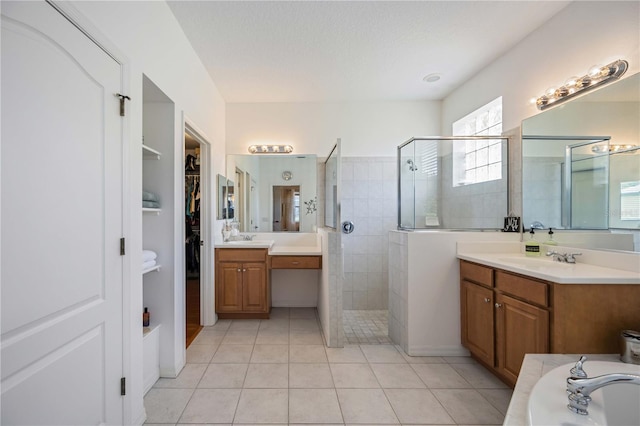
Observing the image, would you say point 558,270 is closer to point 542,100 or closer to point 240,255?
point 542,100

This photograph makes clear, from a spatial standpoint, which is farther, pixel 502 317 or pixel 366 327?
pixel 366 327

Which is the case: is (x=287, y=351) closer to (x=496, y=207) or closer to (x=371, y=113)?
(x=496, y=207)

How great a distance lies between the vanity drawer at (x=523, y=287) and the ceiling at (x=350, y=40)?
6.39 feet

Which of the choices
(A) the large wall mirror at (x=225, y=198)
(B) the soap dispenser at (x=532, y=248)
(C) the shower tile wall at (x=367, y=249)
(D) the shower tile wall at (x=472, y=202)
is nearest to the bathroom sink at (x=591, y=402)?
(B) the soap dispenser at (x=532, y=248)

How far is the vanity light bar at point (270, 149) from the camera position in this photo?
12.4ft

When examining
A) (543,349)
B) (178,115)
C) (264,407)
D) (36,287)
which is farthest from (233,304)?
(543,349)

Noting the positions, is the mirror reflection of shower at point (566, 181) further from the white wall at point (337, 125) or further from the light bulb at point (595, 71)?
the white wall at point (337, 125)

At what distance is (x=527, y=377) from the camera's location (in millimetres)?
1147

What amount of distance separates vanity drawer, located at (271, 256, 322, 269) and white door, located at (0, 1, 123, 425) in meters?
1.91

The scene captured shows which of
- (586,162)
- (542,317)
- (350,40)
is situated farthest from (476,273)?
(350,40)

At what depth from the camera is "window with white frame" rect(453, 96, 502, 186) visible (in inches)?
110

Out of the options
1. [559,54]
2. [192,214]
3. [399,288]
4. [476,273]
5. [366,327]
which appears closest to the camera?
[559,54]

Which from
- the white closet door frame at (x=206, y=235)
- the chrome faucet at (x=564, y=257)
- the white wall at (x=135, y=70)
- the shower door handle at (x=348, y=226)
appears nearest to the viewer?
the white wall at (x=135, y=70)

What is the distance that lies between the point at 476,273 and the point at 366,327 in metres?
1.45
